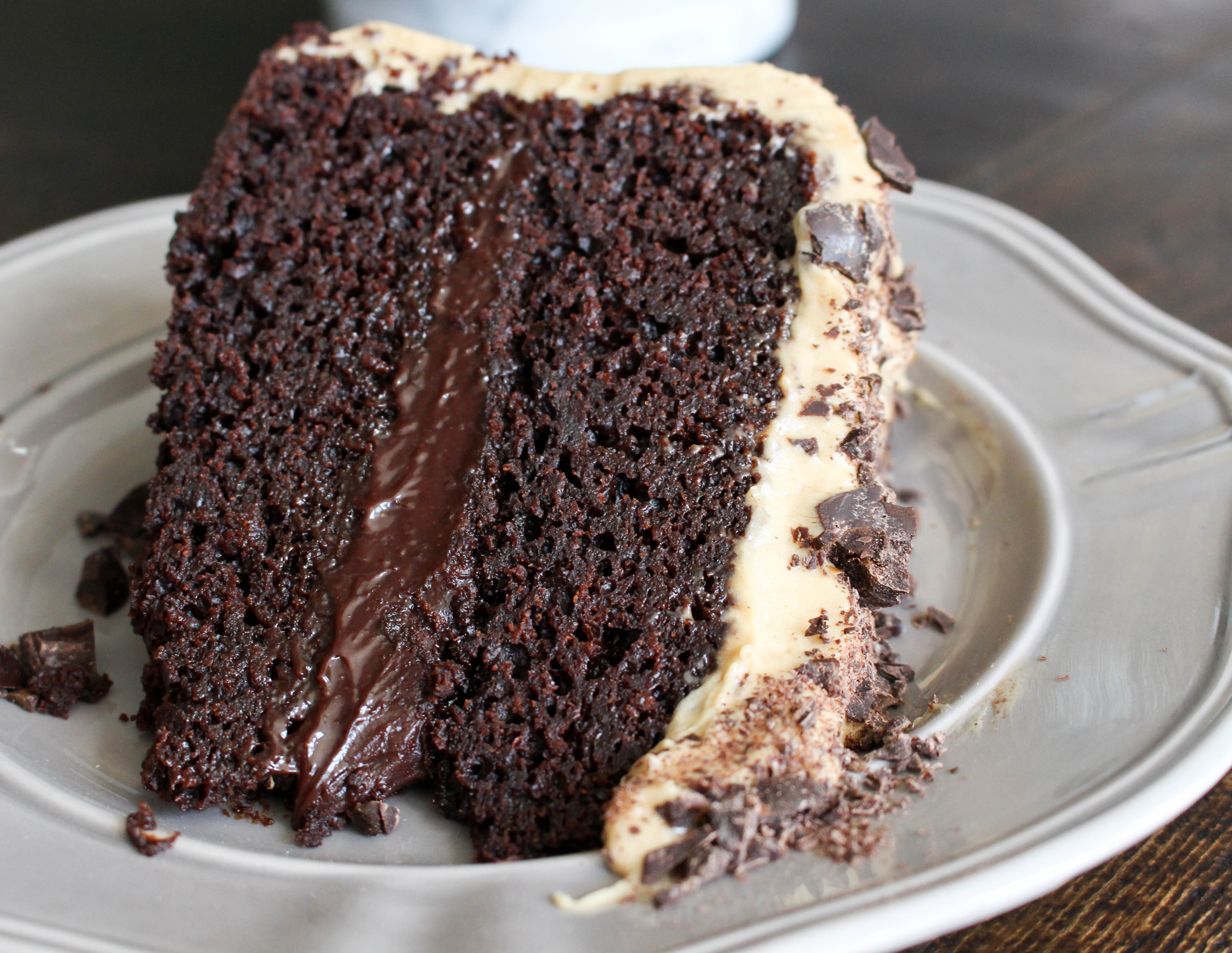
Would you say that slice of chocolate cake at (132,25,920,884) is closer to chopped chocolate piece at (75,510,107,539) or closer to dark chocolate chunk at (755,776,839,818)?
dark chocolate chunk at (755,776,839,818)

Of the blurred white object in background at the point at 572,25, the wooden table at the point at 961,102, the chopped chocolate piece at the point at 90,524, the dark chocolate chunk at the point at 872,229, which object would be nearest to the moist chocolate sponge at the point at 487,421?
the dark chocolate chunk at the point at 872,229

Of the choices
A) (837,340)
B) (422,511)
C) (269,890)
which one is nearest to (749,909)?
(269,890)

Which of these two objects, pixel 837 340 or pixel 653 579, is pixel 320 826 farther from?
pixel 837 340

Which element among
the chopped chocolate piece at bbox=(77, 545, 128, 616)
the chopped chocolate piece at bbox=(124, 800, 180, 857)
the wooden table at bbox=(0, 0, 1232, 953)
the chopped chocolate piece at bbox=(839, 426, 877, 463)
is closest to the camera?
the chopped chocolate piece at bbox=(124, 800, 180, 857)

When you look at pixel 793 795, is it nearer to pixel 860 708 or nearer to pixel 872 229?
pixel 860 708

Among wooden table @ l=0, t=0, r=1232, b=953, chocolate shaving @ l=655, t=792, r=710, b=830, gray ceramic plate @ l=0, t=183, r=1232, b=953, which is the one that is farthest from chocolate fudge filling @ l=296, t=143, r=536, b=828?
wooden table @ l=0, t=0, r=1232, b=953

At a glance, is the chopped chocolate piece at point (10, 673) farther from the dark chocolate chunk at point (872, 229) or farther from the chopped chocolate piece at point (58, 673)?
the dark chocolate chunk at point (872, 229)
